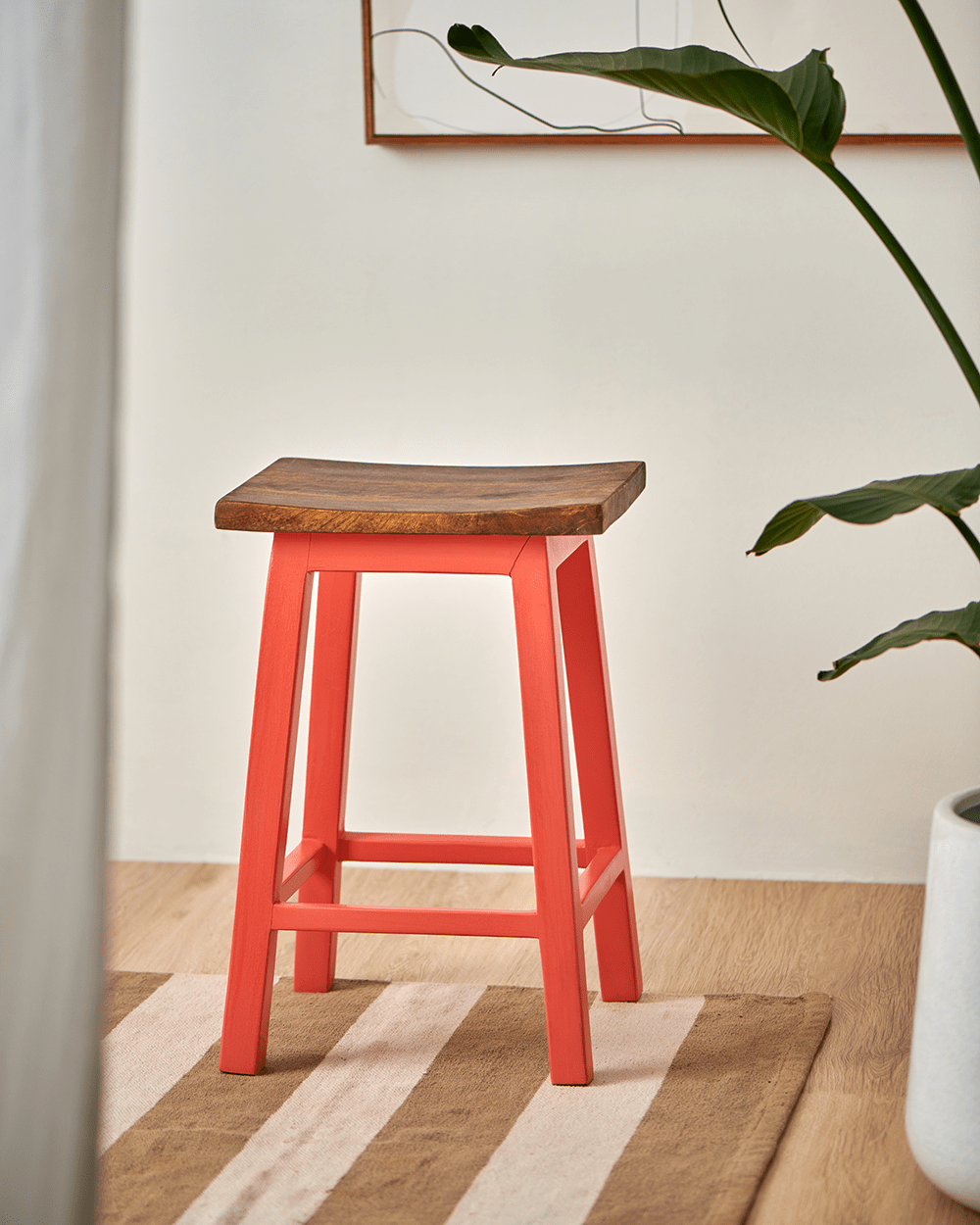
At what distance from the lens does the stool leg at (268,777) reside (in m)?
1.30

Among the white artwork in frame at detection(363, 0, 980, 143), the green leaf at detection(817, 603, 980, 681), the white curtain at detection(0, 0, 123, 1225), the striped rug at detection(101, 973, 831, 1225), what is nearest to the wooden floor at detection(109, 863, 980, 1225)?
the striped rug at detection(101, 973, 831, 1225)

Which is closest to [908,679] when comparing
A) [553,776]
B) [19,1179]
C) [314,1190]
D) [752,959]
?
[752,959]

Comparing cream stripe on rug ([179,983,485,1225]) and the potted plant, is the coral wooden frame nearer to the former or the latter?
cream stripe on rug ([179,983,485,1225])

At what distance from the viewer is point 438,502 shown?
50.7 inches

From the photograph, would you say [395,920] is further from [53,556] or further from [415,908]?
[53,556]

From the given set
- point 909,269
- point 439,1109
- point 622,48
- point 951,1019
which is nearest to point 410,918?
point 439,1109

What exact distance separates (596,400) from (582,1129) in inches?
38.1

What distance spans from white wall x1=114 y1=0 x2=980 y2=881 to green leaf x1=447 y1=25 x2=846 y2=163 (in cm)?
81

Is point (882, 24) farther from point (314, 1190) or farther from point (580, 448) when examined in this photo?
point (314, 1190)

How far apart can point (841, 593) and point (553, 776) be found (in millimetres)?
710

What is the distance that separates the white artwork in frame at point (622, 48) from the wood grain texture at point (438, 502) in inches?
21.0

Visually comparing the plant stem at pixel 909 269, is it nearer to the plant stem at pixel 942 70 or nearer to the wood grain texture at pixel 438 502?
the plant stem at pixel 942 70

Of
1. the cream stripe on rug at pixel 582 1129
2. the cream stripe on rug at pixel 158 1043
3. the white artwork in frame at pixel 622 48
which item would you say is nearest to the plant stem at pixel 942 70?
the white artwork in frame at pixel 622 48

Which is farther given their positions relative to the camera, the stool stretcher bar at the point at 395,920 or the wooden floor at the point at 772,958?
the stool stretcher bar at the point at 395,920
